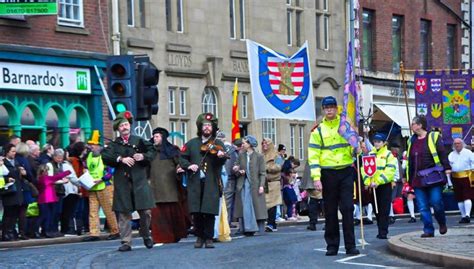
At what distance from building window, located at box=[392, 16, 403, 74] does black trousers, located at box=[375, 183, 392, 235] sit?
22965mm

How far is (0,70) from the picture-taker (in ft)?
94.8

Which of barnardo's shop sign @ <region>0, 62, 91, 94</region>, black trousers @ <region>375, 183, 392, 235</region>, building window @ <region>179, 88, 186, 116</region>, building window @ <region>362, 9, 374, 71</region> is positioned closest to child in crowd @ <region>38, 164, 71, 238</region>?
barnardo's shop sign @ <region>0, 62, 91, 94</region>

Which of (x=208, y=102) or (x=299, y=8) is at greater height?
(x=299, y=8)

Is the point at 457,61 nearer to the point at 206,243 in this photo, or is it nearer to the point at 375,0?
the point at 375,0

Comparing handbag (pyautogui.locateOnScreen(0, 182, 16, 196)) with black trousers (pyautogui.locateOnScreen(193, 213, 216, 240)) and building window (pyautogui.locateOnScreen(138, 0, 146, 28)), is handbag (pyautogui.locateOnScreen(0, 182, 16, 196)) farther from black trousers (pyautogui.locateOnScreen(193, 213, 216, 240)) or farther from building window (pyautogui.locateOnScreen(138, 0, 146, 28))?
building window (pyautogui.locateOnScreen(138, 0, 146, 28))

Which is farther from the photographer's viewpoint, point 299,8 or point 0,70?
point 299,8

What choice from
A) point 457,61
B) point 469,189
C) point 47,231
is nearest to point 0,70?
point 47,231

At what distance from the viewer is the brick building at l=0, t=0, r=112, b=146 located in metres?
29.4

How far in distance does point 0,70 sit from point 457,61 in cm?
2445

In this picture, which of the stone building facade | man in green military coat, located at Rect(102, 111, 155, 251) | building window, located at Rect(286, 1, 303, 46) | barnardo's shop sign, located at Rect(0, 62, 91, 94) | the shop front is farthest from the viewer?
building window, located at Rect(286, 1, 303, 46)

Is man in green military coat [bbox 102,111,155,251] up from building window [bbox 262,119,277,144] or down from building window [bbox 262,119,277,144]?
down

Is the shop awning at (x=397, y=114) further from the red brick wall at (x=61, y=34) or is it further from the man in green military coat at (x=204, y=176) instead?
the man in green military coat at (x=204, y=176)

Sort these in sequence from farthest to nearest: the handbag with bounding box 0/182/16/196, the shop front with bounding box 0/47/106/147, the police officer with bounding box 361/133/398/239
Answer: the shop front with bounding box 0/47/106/147, the handbag with bounding box 0/182/16/196, the police officer with bounding box 361/133/398/239

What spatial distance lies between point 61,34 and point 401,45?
17780mm
